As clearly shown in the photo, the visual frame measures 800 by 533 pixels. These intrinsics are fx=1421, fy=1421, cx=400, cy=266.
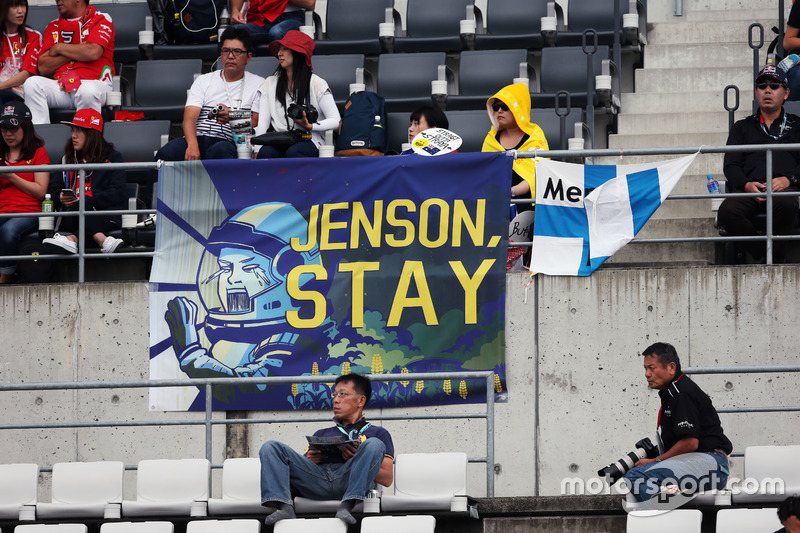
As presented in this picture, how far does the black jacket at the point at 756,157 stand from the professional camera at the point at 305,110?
10.1 ft

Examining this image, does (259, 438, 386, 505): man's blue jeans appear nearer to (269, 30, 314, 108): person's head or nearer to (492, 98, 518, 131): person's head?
(492, 98, 518, 131): person's head

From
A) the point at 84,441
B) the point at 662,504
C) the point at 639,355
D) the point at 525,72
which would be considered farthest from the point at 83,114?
the point at 662,504

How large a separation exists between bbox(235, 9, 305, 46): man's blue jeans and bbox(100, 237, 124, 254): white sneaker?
2998mm

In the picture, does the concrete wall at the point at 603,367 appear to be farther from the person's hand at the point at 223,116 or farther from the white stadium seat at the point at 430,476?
the person's hand at the point at 223,116

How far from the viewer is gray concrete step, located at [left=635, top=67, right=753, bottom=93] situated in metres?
12.5

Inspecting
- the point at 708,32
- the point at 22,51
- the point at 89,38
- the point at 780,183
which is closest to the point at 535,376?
the point at 780,183

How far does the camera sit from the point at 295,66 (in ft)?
36.0

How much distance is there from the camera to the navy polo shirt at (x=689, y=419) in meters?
7.99

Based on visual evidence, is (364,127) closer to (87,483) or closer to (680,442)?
(87,483)

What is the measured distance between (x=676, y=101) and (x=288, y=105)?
3.58 metres

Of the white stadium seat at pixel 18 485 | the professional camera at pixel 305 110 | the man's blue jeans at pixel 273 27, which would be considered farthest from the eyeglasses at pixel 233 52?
the white stadium seat at pixel 18 485

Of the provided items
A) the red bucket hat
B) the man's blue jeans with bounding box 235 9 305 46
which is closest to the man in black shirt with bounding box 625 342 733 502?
the red bucket hat

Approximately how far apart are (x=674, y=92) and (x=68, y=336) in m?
5.61

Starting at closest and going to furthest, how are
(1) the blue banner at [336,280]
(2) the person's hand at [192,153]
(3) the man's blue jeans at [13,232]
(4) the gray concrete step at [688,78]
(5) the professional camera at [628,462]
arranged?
1. (5) the professional camera at [628,462]
2. (1) the blue banner at [336,280]
3. (3) the man's blue jeans at [13,232]
4. (2) the person's hand at [192,153]
5. (4) the gray concrete step at [688,78]
